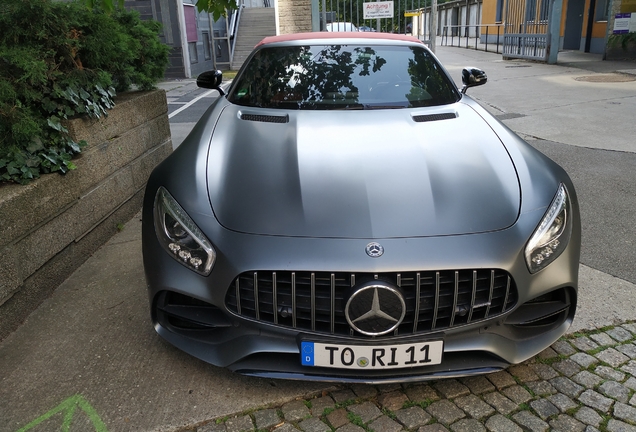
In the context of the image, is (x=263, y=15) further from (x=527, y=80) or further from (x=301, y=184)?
(x=301, y=184)

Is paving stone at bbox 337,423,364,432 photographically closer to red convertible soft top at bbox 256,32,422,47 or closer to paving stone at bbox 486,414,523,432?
paving stone at bbox 486,414,523,432

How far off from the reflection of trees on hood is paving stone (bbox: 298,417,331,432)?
1824 millimetres

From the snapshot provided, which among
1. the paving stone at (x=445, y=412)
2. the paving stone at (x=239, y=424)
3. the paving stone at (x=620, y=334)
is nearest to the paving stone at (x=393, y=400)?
the paving stone at (x=445, y=412)

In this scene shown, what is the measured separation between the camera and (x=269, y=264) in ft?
6.62

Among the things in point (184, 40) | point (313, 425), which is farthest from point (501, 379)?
point (184, 40)

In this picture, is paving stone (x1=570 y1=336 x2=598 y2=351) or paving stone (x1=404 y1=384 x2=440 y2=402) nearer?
paving stone (x1=404 y1=384 x2=440 y2=402)

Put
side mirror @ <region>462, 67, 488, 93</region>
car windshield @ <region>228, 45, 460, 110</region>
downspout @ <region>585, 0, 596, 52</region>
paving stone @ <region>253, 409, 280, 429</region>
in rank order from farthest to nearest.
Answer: downspout @ <region>585, 0, 596, 52</region> → side mirror @ <region>462, 67, 488, 93</region> → car windshield @ <region>228, 45, 460, 110</region> → paving stone @ <region>253, 409, 280, 429</region>

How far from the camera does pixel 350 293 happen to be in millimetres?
1987

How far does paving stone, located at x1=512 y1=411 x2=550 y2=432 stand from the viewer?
6.80 ft

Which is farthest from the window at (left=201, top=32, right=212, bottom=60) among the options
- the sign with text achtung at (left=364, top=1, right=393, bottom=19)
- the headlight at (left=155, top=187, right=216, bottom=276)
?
the headlight at (left=155, top=187, right=216, bottom=276)

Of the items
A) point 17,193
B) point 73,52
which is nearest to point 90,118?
point 73,52

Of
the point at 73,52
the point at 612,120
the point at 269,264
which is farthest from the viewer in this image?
→ the point at 612,120

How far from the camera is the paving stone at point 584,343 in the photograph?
8.43 ft

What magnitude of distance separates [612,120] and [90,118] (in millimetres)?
7051
